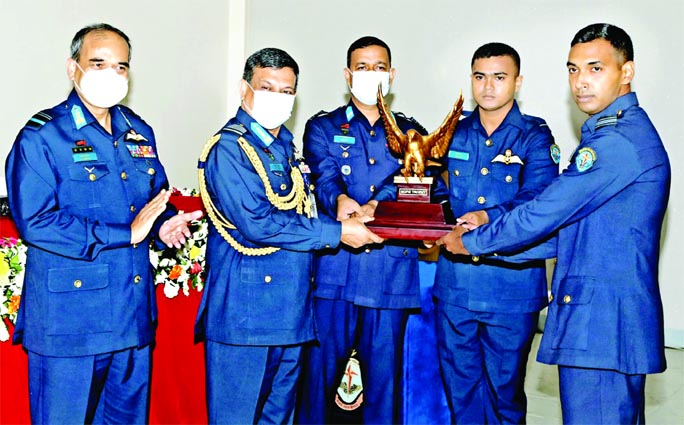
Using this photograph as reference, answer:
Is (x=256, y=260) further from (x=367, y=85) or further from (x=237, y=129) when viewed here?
(x=367, y=85)

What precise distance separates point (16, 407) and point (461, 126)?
2.09 metres

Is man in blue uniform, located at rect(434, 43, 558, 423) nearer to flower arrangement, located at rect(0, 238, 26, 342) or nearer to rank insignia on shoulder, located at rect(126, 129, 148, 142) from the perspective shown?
rank insignia on shoulder, located at rect(126, 129, 148, 142)

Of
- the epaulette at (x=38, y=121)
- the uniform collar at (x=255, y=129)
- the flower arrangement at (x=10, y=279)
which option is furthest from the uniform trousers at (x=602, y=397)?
the flower arrangement at (x=10, y=279)

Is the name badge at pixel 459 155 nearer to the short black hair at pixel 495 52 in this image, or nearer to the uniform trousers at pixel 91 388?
the short black hair at pixel 495 52

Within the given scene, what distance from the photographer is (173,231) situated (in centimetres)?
255

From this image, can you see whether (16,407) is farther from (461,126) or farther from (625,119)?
(625,119)

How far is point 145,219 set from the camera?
92.4 inches

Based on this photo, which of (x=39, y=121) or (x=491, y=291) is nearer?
(x=39, y=121)

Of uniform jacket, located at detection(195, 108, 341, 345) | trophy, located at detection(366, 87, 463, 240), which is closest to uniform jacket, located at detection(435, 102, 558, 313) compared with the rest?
trophy, located at detection(366, 87, 463, 240)

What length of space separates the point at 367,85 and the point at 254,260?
3.53 ft

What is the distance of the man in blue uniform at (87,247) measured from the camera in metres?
2.21

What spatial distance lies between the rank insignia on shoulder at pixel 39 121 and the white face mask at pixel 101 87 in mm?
148

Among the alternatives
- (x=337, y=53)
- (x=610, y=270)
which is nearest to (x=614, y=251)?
(x=610, y=270)

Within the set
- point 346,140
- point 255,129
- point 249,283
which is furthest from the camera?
point 346,140
